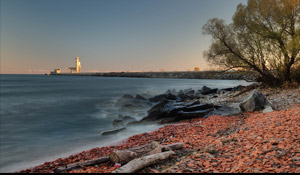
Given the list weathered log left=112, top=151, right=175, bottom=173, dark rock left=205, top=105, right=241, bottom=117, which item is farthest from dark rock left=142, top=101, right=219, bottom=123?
weathered log left=112, top=151, right=175, bottom=173

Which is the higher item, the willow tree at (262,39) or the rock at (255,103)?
the willow tree at (262,39)

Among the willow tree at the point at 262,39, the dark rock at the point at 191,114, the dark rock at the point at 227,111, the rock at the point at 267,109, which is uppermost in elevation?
the willow tree at the point at 262,39

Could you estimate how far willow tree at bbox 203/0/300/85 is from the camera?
18078 mm

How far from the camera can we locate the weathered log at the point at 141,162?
4449mm

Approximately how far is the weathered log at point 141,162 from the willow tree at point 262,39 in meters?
17.7

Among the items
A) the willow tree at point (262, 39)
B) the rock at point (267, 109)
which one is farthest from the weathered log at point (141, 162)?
the willow tree at point (262, 39)

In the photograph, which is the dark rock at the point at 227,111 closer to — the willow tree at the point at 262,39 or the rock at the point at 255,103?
the rock at the point at 255,103

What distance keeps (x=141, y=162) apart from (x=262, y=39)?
20.4 metres

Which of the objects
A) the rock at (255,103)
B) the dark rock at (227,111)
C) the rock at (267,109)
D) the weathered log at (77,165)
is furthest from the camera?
the dark rock at (227,111)

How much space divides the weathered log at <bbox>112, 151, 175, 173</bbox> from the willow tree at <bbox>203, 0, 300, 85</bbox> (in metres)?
17.7

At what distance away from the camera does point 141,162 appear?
4.74 metres

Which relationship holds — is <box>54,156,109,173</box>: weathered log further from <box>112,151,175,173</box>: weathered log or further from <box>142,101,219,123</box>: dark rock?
<box>142,101,219,123</box>: dark rock

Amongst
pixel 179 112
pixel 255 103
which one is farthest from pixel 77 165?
pixel 255 103

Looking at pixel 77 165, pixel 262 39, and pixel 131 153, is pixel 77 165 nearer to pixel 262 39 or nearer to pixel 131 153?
pixel 131 153
